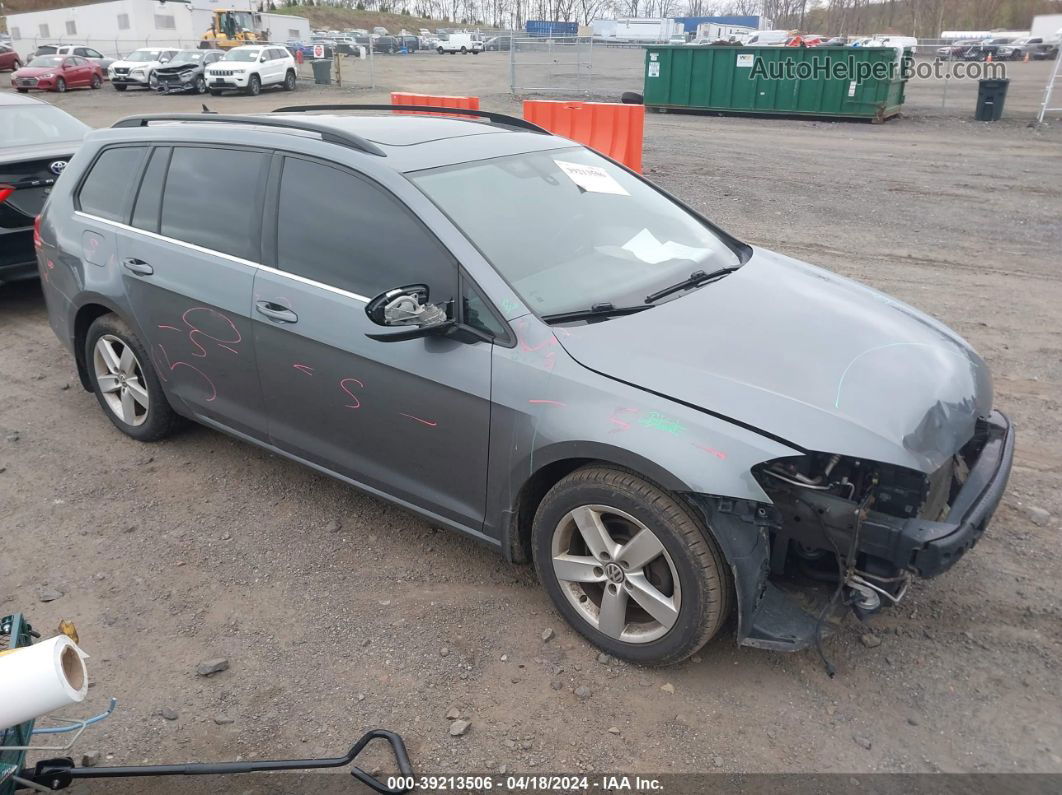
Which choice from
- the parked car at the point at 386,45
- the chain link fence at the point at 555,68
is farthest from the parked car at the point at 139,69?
the parked car at the point at 386,45

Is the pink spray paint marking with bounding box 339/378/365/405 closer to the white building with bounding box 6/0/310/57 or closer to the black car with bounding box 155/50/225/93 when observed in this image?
the black car with bounding box 155/50/225/93

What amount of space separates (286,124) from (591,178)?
4.77 feet

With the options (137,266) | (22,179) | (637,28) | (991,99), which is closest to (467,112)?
(137,266)

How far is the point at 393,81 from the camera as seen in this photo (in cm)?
3700

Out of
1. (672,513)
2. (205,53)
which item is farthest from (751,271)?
(205,53)

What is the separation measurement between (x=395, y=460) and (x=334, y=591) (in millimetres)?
637

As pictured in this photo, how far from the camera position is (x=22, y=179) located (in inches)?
252

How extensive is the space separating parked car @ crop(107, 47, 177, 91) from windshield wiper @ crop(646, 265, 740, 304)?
117 ft

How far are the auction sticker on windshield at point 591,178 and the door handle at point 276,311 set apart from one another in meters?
1.42

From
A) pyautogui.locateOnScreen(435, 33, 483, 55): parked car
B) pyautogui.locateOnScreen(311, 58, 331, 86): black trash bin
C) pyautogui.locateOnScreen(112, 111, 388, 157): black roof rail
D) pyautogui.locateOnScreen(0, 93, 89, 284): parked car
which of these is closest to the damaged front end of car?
pyautogui.locateOnScreen(112, 111, 388, 157): black roof rail

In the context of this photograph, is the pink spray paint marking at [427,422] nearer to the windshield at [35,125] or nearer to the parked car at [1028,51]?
the windshield at [35,125]

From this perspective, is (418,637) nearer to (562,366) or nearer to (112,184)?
(562,366)

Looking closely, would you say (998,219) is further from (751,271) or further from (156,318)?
(156,318)

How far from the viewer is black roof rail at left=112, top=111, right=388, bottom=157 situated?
11.3 ft
